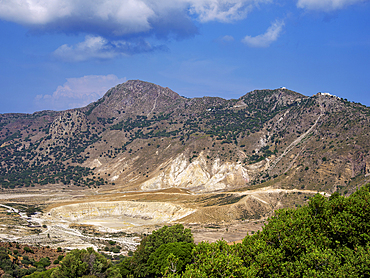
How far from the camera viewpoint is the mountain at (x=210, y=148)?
9306cm

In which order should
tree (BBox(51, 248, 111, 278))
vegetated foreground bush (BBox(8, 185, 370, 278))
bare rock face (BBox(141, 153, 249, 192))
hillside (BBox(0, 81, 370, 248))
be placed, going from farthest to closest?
1. bare rock face (BBox(141, 153, 249, 192))
2. hillside (BBox(0, 81, 370, 248))
3. tree (BBox(51, 248, 111, 278))
4. vegetated foreground bush (BBox(8, 185, 370, 278))

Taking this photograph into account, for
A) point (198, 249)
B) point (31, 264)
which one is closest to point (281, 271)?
point (198, 249)

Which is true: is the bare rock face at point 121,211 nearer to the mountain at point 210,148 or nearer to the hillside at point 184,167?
the hillside at point 184,167

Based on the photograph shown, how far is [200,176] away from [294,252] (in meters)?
94.1

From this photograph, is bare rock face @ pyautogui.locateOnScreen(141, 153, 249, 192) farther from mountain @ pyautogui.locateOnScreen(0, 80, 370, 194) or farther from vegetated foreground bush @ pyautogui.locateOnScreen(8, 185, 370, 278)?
vegetated foreground bush @ pyautogui.locateOnScreen(8, 185, 370, 278)

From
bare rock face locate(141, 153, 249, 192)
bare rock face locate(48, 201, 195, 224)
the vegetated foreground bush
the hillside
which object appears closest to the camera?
the vegetated foreground bush

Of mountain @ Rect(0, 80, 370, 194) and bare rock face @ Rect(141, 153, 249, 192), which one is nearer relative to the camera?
mountain @ Rect(0, 80, 370, 194)

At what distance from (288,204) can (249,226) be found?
17846 millimetres

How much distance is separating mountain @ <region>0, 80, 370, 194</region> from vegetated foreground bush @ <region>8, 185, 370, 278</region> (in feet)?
197

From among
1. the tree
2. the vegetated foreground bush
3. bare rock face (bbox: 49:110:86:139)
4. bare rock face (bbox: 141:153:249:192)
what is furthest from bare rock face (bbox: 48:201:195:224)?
bare rock face (bbox: 49:110:86:139)

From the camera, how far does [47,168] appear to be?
509 ft

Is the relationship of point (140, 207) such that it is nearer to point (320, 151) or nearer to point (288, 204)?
point (288, 204)

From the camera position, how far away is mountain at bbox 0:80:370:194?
9306 centimetres

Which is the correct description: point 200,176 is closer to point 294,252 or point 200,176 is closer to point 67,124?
point 294,252
